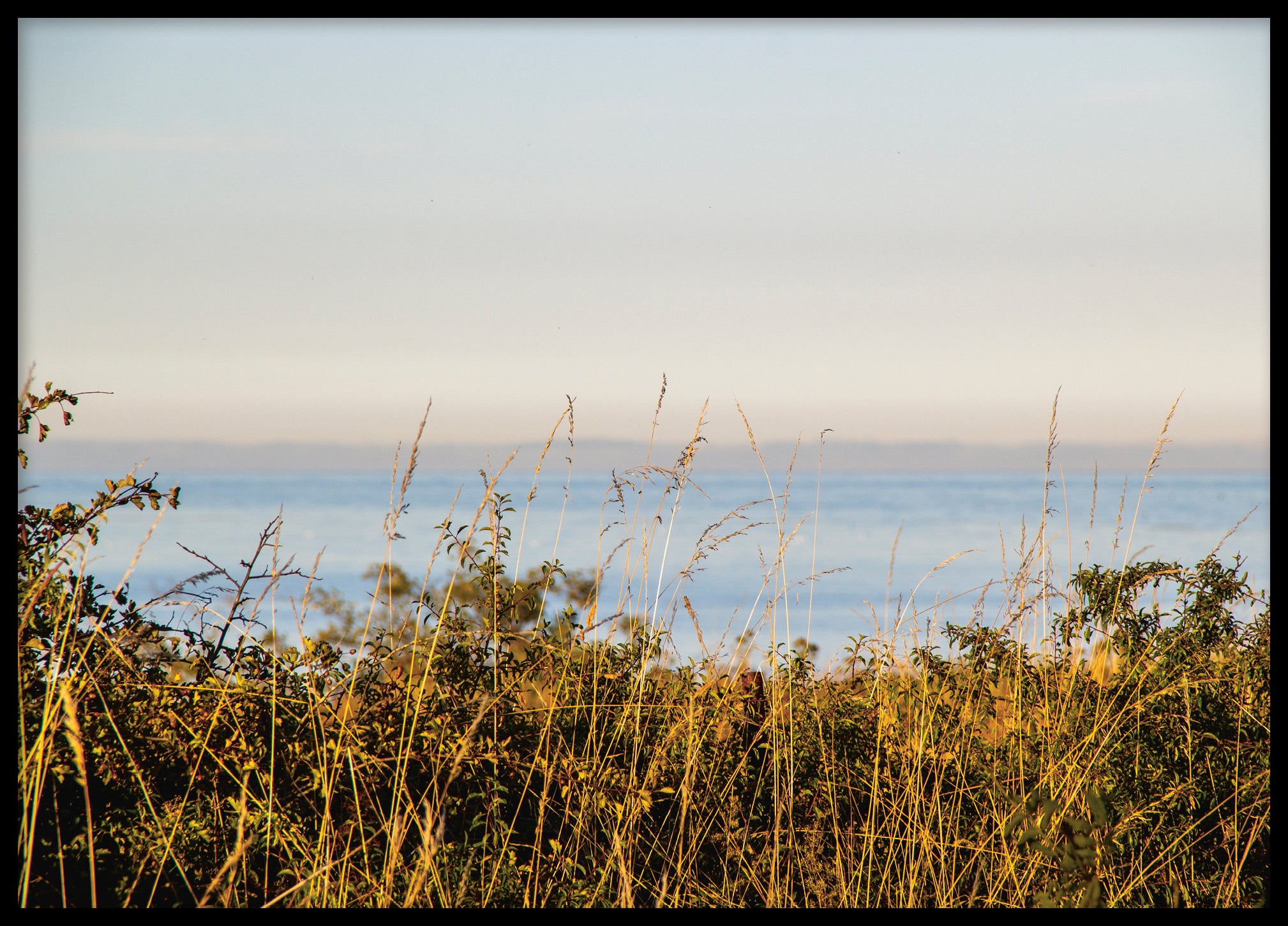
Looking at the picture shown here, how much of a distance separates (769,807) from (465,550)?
1.12 m

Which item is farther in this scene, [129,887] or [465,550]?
[465,550]

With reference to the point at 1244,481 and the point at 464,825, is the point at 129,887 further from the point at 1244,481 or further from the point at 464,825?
the point at 1244,481

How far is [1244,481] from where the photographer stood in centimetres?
7275

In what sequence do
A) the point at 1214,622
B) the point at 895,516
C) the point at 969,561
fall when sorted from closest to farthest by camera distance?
the point at 1214,622
the point at 969,561
the point at 895,516

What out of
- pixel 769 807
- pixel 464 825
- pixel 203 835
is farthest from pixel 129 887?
pixel 769 807

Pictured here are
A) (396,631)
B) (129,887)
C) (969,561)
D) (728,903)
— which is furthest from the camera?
(969,561)

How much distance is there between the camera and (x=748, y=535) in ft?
8.93

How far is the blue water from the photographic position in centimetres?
267

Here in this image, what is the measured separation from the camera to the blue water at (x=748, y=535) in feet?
8.77

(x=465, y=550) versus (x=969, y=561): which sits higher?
(x=465, y=550)

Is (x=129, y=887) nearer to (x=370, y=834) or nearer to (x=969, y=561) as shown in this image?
(x=370, y=834)
